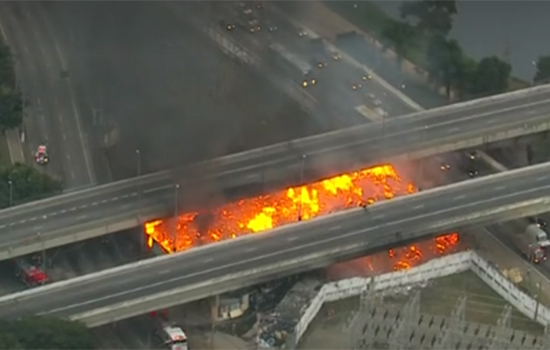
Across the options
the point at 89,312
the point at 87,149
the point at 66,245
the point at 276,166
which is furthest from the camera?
the point at 87,149

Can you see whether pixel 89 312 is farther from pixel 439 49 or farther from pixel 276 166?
pixel 439 49

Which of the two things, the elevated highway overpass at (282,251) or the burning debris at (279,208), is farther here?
the burning debris at (279,208)

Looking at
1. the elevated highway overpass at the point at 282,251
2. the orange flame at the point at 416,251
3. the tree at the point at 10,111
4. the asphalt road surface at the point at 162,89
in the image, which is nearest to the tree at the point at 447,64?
the asphalt road surface at the point at 162,89

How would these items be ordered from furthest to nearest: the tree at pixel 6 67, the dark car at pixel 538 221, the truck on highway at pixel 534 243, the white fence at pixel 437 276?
1. the tree at pixel 6 67
2. the dark car at pixel 538 221
3. the truck on highway at pixel 534 243
4. the white fence at pixel 437 276

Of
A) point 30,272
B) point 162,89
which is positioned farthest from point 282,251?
point 162,89

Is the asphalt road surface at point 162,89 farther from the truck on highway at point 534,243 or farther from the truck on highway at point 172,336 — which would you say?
the truck on highway at point 534,243

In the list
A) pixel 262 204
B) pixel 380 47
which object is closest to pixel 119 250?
pixel 262 204

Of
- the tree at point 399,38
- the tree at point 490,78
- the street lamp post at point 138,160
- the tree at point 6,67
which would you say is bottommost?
the street lamp post at point 138,160
